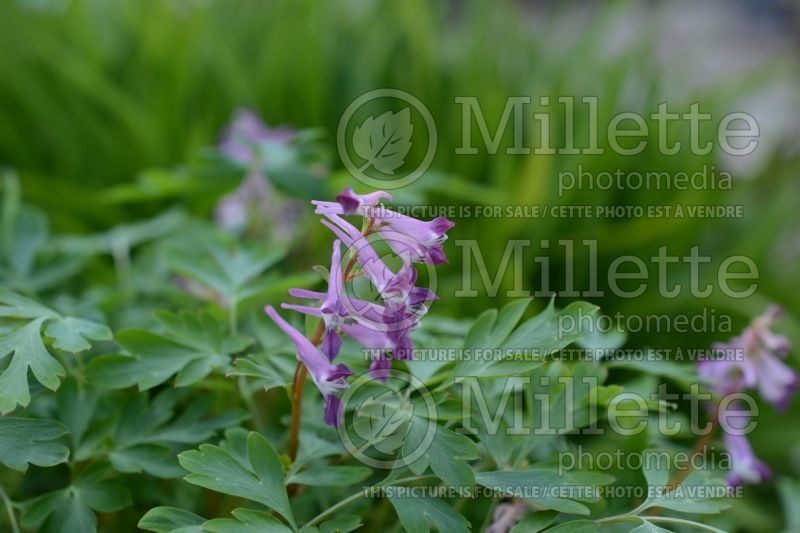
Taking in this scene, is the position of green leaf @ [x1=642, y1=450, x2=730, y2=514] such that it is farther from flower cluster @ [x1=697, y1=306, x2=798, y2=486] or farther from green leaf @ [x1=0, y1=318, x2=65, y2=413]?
green leaf @ [x1=0, y1=318, x2=65, y2=413]

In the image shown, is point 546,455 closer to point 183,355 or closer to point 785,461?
point 183,355

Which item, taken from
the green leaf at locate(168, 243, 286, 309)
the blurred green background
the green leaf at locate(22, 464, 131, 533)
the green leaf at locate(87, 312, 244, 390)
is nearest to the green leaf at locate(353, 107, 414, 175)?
the blurred green background

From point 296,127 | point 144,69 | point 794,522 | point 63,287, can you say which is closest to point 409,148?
point 296,127

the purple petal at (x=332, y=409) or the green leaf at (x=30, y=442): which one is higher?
the purple petal at (x=332, y=409)

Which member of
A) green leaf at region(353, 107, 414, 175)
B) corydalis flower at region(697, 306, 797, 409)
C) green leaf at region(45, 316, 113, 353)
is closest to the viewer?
green leaf at region(45, 316, 113, 353)

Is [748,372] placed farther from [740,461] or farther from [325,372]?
[325,372]

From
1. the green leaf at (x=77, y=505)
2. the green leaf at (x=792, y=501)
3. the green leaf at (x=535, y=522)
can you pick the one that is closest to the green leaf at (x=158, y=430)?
the green leaf at (x=77, y=505)

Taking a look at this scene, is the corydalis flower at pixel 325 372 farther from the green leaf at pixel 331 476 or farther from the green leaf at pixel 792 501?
the green leaf at pixel 792 501
